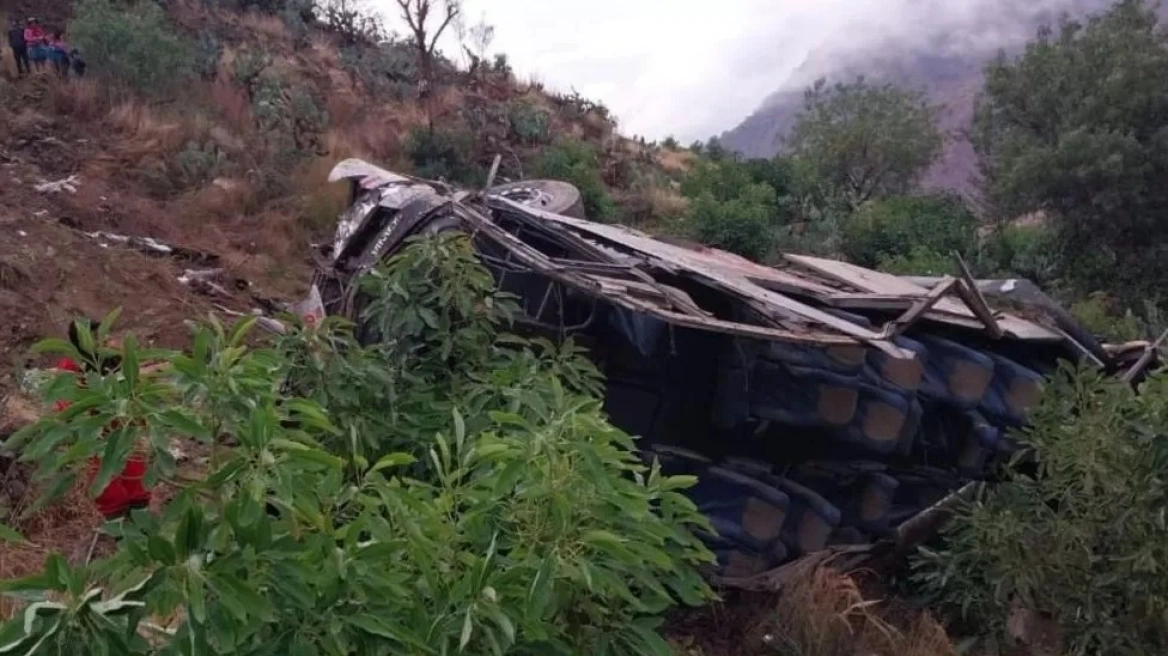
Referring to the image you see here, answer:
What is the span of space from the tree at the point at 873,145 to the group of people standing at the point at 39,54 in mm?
13356

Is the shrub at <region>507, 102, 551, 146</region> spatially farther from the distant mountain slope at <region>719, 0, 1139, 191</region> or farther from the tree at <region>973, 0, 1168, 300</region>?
the distant mountain slope at <region>719, 0, 1139, 191</region>

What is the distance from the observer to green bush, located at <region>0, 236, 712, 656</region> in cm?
183

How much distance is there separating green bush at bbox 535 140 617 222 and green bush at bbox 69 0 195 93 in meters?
5.01

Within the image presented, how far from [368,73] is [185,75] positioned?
4903mm

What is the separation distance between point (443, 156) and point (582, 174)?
217 cm

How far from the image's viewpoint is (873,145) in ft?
74.9

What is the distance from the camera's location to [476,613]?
2.08 metres

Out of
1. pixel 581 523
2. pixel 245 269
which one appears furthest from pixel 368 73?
pixel 581 523

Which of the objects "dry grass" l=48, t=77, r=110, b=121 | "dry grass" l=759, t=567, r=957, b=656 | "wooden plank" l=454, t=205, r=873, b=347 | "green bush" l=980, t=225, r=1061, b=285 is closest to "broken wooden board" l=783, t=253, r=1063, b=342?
"wooden plank" l=454, t=205, r=873, b=347

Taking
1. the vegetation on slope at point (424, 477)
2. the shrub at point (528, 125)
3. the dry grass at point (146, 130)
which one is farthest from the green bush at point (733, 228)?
the dry grass at point (146, 130)

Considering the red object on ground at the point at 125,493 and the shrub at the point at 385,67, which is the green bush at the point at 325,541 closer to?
the red object on ground at the point at 125,493

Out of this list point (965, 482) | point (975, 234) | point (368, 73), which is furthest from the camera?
point (368, 73)

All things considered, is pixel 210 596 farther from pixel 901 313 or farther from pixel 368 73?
pixel 368 73

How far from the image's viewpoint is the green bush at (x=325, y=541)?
1.83m
